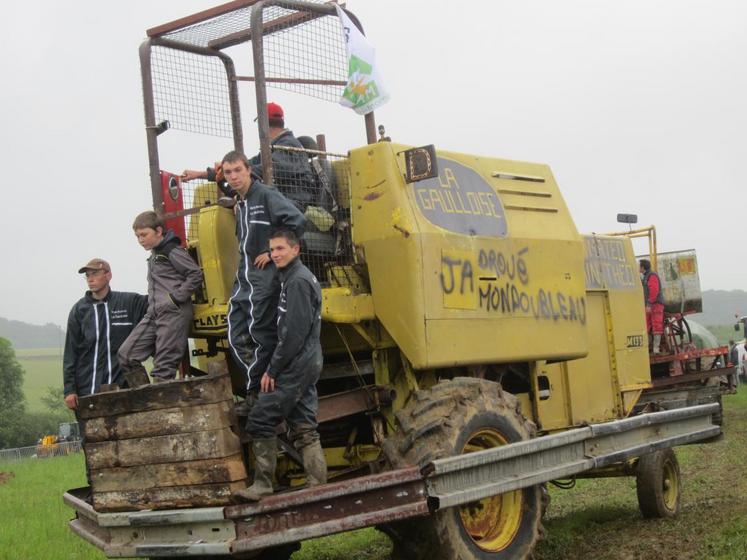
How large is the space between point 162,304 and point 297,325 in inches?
57.8

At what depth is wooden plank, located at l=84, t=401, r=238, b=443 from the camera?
5777 millimetres

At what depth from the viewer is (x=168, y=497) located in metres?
5.91

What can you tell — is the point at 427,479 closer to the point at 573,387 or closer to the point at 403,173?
the point at 403,173

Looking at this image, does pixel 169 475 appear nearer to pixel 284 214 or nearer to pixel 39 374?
pixel 284 214

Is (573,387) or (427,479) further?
(573,387)

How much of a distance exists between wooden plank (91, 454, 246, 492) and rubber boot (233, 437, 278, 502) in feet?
0.28

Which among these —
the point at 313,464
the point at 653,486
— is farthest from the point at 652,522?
the point at 313,464

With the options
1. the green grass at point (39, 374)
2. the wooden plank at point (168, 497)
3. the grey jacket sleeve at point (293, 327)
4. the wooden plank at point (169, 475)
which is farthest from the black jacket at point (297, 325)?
the green grass at point (39, 374)

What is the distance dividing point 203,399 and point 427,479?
4.50 ft

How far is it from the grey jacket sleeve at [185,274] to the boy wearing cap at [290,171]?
55 centimetres

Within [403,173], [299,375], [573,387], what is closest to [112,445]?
[299,375]

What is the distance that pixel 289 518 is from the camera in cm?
559

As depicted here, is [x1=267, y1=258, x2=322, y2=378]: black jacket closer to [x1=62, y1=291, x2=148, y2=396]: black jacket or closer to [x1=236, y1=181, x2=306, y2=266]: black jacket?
[x1=236, y1=181, x2=306, y2=266]: black jacket

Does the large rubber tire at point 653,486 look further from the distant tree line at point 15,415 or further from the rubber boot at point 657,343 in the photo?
the distant tree line at point 15,415
